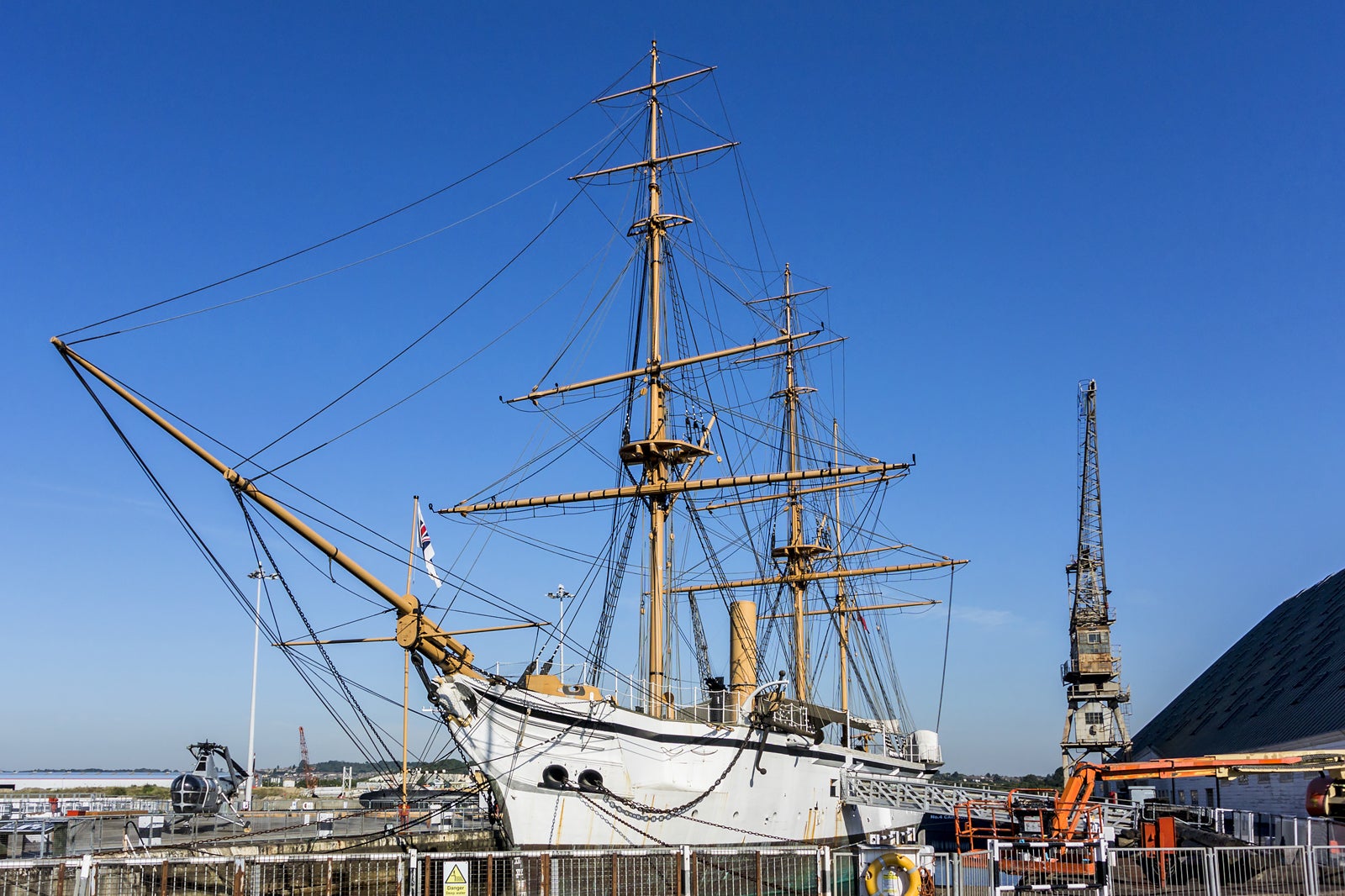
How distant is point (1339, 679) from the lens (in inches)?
1871

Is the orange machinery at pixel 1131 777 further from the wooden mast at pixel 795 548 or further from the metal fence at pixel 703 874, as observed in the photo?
the wooden mast at pixel 795 548

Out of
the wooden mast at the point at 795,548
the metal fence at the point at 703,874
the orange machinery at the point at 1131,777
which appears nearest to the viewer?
the metal fence at the point at 703,874

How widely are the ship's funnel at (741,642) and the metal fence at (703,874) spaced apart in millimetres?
13940

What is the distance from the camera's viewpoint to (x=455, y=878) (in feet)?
60.9

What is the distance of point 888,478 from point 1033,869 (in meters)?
16.8

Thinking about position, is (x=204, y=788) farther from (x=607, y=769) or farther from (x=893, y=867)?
(x=893, y=867)

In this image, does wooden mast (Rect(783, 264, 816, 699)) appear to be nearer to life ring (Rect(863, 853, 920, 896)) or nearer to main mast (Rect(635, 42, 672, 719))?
main mast (Rect(635, 42, 672, 719))

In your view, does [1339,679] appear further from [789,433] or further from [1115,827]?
[789,433]

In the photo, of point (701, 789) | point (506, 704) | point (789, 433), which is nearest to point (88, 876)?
point (506, 704)

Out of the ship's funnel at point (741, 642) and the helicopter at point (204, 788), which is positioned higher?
the ship's funnel at point (741, 642)

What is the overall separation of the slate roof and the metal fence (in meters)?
22.3

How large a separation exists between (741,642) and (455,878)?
70.2ft

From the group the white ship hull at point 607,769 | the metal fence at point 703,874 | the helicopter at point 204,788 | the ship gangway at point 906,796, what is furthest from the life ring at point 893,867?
the helicopter at point 204,788

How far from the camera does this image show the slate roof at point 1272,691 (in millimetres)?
47531
